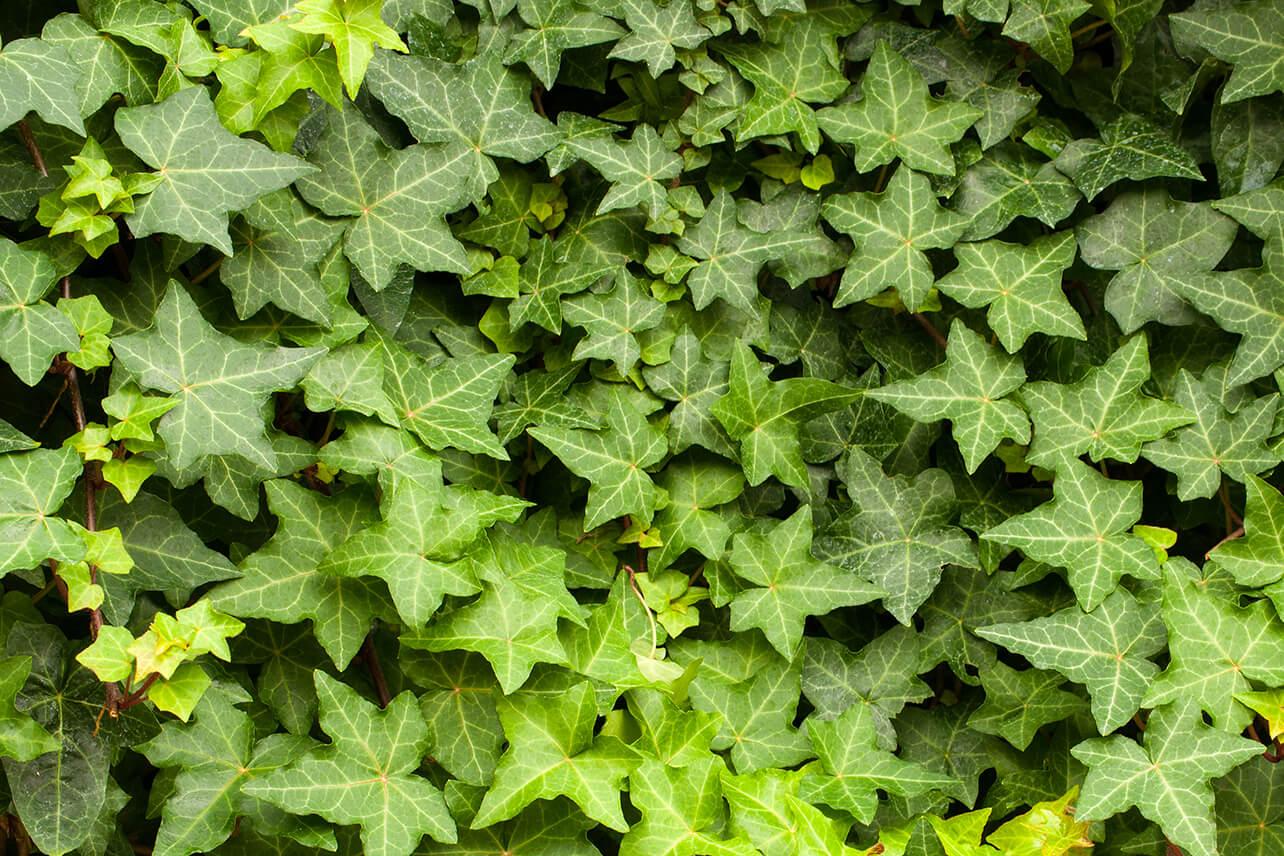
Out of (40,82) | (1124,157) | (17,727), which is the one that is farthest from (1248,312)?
(17,727)

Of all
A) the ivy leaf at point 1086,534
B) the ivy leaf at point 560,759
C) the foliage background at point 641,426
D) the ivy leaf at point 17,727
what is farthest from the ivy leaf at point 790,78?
the ivy leaf at point 17,727

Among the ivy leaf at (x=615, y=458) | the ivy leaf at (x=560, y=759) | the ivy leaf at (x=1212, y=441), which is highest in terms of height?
the ivy leaf at (x=1212, y=441)

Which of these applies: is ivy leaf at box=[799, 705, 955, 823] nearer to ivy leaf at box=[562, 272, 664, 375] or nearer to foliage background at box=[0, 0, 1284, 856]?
foliage background at box=[0, 0, 1284, 856]

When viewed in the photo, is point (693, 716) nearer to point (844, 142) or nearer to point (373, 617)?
point (373, 617)

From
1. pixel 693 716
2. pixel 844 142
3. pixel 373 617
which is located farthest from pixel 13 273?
pixel 844 142

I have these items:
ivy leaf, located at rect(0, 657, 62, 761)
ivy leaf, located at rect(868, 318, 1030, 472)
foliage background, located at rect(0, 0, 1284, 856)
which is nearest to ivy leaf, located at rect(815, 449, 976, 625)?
foliage background, located at rect(0, 0, 1284, 856)

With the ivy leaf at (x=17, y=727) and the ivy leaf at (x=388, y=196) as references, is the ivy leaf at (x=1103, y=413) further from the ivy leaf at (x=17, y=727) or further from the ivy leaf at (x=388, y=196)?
the ivy leaf at (x=17, y=727)

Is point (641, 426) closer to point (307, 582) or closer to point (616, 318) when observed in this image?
point (616, 318)
